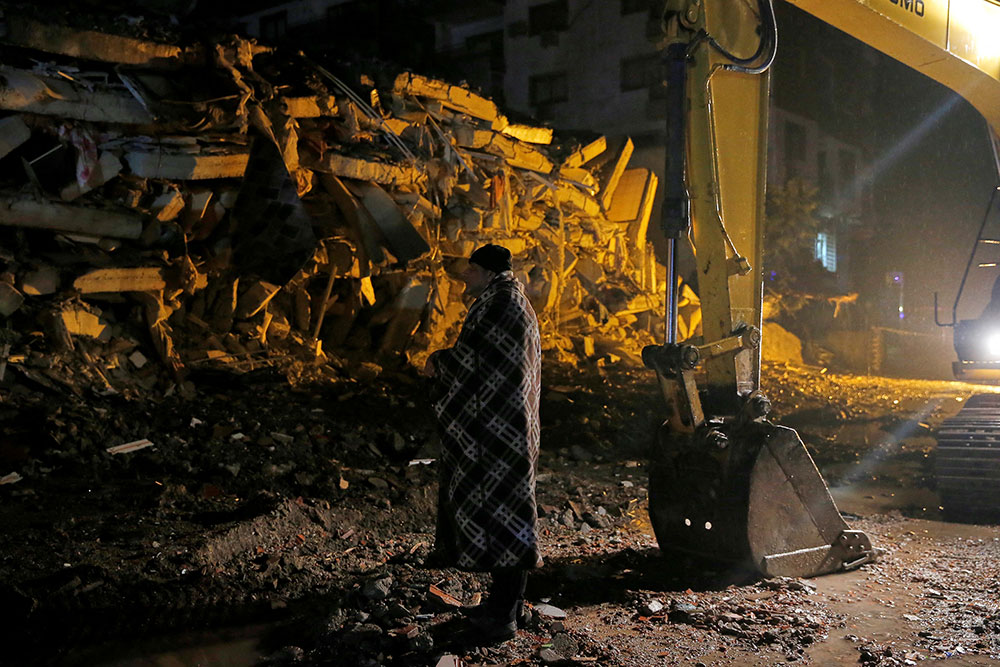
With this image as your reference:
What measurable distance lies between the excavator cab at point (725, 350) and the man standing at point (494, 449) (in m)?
1.04

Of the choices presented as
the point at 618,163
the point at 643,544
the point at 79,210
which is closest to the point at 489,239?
the point at 618,163

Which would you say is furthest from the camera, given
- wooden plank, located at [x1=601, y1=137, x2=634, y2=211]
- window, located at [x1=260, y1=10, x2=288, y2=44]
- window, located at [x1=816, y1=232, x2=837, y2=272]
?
window, located at [x1=816, y1=232, x2=837, y2=272]

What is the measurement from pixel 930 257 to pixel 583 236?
662 inches

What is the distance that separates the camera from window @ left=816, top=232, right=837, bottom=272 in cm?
2442

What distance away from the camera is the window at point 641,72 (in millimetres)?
19109

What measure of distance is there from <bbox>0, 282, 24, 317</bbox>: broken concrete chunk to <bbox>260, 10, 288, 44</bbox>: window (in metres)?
18.3

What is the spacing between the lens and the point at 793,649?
351cm

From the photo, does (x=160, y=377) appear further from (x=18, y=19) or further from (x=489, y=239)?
(x=489, y=239)

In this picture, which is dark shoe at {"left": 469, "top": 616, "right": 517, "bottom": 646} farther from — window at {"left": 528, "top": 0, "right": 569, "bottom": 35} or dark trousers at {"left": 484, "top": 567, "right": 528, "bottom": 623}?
window at {"left": 528, "top": 0, "right": 569, "bottom": 35}

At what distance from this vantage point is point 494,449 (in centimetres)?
352

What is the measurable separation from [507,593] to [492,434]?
27.7 inches

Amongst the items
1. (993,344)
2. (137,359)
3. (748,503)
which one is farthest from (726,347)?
(137,359)

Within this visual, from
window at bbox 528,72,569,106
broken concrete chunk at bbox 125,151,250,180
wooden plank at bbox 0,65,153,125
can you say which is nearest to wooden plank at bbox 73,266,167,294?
broken concrete chunk at bbox 125,151,250,180

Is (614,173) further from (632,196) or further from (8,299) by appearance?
(8,299)
